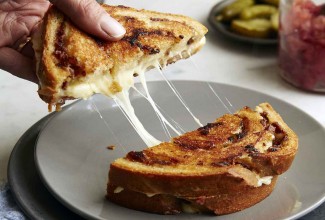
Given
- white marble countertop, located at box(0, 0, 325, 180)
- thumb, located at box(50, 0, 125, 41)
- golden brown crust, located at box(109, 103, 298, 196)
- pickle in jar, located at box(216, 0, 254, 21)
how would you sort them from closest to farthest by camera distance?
golden brown crust, located at box(109, 103, 298, 196) → thumb, located at box(50, 0, 125, 41) → white marble countertop, located at box(0, 0, 325, 180) → pickle in jar, located at box(216, 0, 254, 21)

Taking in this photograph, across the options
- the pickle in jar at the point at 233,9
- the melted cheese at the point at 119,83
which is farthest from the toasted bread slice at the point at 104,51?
the pickle in jar at the point at 233,9

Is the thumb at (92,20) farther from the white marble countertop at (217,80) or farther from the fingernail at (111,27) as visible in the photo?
the white marble countertop at (217,80)

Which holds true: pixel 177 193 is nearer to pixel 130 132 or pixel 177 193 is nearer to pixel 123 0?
pixel 130 132

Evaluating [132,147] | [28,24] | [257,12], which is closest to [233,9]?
[257,12]

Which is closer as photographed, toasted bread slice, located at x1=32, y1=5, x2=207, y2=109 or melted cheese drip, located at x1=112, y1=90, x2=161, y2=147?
toasted bread slice, located at x1=32, y1=5, x2=207, y2=109

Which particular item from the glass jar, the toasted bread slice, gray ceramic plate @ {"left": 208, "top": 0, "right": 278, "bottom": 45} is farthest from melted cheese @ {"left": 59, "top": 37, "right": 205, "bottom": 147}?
gray ceramic plate @ {"left": 208, "top": 0, "right": 278, "bottom": 45}

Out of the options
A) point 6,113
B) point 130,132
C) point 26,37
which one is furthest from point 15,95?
point 130,132

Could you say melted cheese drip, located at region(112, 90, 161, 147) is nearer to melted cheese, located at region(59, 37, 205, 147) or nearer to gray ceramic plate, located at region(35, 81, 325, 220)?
melted cheese, located at region(59, 37, 205, 147)

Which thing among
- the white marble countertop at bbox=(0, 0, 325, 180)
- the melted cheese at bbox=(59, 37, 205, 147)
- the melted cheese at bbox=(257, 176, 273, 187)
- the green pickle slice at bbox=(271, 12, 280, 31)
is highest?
the melted cheese at bbox=(59, 37, 205, 147)
